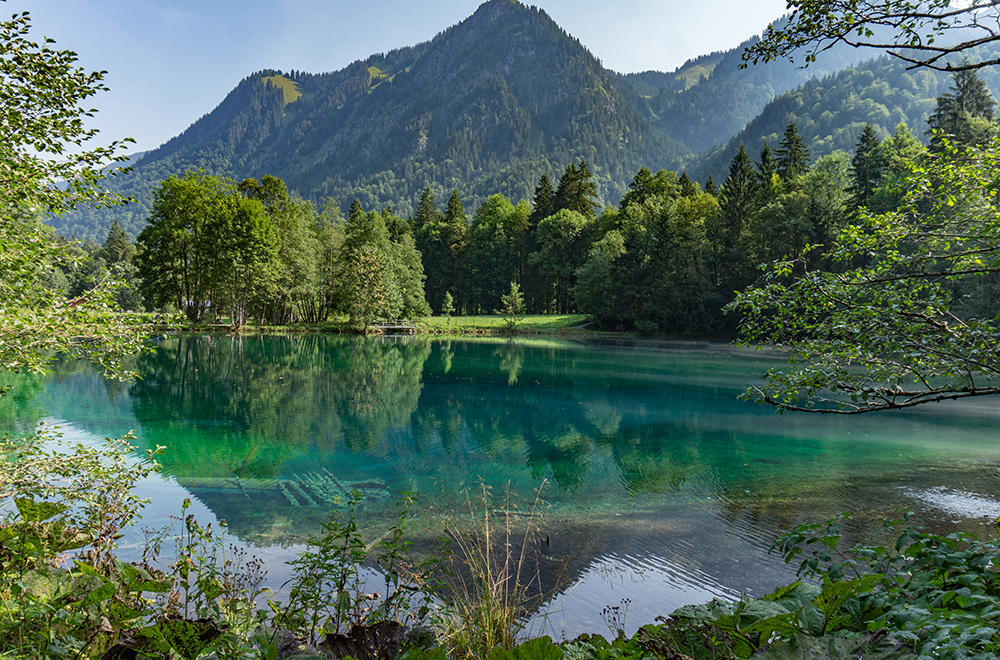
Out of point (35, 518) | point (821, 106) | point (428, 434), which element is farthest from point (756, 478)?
point (821, 106)

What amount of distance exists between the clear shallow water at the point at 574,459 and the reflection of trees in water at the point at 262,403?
0.32ft

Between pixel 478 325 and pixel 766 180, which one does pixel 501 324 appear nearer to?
pixel 478 325

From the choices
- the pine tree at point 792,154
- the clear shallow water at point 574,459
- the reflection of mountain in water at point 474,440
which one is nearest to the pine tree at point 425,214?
the pine tree at point 792,154

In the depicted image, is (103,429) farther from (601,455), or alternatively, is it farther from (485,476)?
(601,455)

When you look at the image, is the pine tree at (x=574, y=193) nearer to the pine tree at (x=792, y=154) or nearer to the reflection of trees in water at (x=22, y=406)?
the pine tree at (x=792, y=154)

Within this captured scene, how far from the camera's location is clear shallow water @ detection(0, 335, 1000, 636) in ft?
22.1

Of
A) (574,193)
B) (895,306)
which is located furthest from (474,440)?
(574,193)

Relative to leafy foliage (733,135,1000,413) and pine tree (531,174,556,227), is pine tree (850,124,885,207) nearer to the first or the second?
pine tree (531,174,556,227)

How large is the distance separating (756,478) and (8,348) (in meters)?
11.5

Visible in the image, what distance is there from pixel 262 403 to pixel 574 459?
10997 mm

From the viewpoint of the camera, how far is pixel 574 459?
38.0ft

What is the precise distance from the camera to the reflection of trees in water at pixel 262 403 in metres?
11.2

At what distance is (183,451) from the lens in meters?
11.1

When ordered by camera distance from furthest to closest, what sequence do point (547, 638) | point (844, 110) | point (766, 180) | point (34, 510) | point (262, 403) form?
point (844, 110)
point (766, 180)
point (262, 403)
point (34, 510)
point (547, 638)
